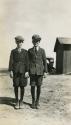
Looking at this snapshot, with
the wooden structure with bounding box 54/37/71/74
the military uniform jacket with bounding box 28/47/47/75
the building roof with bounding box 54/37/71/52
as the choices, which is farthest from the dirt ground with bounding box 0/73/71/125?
the building roof with bounding box 54/37/71/52

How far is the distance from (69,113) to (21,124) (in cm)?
148

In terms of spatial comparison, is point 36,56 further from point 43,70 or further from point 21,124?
point 21,124

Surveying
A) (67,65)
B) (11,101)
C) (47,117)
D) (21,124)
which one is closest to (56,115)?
(47,117)

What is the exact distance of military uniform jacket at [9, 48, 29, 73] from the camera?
797 cm

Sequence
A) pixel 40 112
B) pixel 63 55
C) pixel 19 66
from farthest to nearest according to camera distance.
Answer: pixel 63 55 → pixel 19 66 → pixel 40 112

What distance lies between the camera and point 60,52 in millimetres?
27938

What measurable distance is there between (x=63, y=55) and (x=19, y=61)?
18.6 m

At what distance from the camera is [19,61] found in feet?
26.3

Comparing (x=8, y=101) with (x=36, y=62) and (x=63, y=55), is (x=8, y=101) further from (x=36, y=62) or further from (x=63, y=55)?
(x=63, y=55)

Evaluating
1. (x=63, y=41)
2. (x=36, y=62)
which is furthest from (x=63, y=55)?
(x=36, y=62)

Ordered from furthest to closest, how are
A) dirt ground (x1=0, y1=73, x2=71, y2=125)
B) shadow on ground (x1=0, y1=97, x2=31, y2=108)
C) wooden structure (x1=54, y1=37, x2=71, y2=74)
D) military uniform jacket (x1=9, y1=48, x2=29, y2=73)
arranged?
wooden structure (x1=54, y1=37, x2=71, y2=74), shadow on ground (x1=0, y1=97, x2=31, y2=108), military uniform jacket (x1=9, y1=48, x2=29, y2=73), dirt ground (x1=0, y1=73, x2=71, y2=125)

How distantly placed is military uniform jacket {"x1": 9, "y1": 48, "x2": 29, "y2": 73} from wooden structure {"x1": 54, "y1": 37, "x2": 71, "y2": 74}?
1796cm

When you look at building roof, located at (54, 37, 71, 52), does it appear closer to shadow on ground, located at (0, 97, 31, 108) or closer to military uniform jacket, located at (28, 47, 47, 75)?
shadow on ground, located at (0, 97, 31, 108)

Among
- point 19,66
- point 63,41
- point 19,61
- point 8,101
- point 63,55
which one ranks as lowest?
point 63,55
